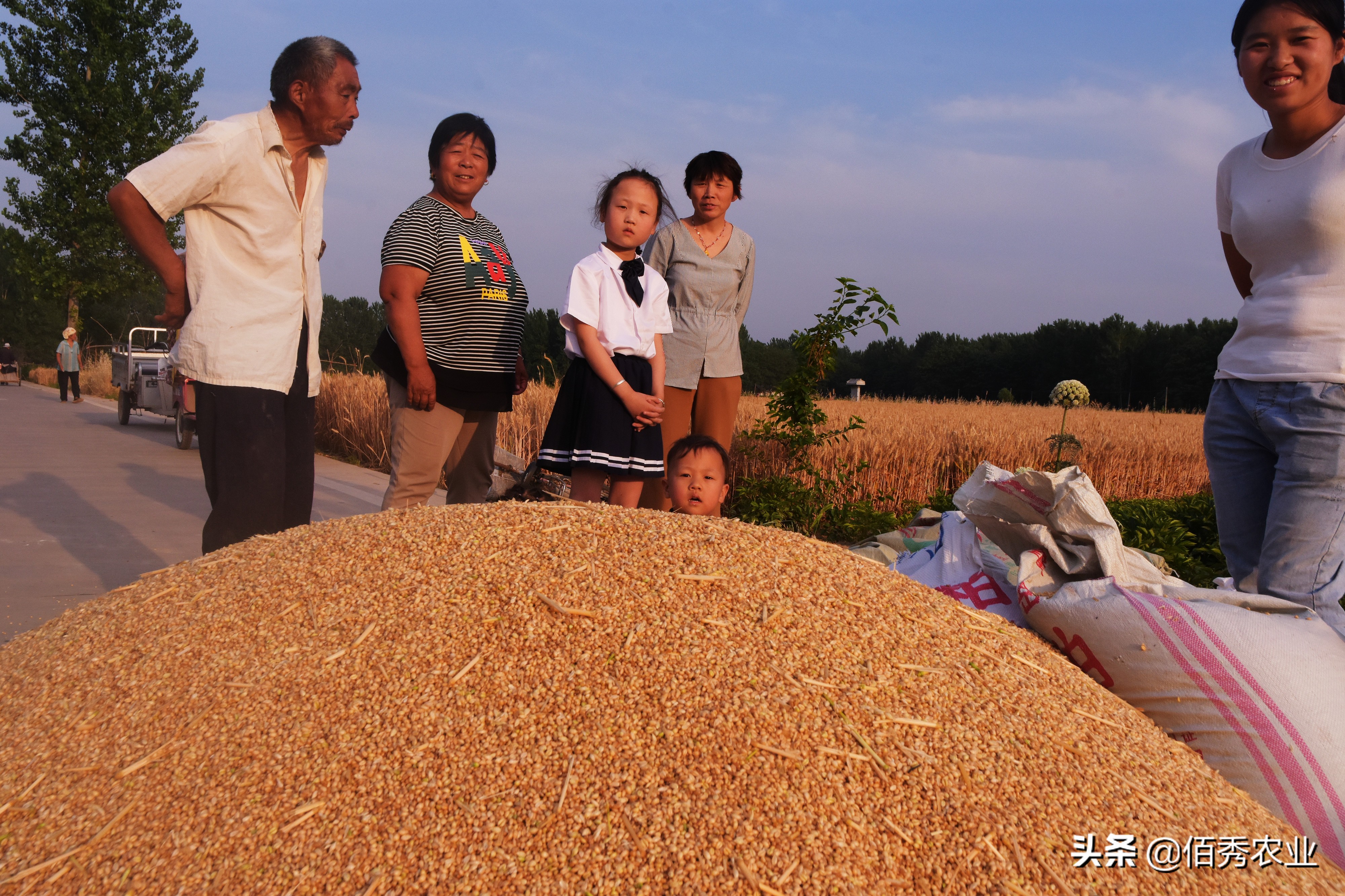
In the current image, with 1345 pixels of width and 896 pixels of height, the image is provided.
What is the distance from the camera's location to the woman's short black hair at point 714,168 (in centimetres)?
383

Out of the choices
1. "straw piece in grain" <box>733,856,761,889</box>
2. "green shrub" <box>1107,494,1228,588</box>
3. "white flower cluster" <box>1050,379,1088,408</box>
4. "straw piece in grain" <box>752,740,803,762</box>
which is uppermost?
"white flower cluster" <box>1050,379,1088,408</box>

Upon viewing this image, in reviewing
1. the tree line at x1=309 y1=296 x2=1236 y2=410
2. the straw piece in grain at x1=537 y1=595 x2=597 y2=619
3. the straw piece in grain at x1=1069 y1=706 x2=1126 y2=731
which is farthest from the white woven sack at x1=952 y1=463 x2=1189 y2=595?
the tree line at x1=309 y1=296 x2=1236 y2=410

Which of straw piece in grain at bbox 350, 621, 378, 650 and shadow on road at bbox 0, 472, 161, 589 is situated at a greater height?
straw piece in grain at bbox 350, 621, 378, 650

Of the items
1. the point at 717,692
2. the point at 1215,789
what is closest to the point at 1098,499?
the point at 1215,789

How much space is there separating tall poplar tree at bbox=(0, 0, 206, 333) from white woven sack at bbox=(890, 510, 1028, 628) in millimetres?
23592

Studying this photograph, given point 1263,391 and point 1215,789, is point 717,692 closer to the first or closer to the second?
point 1215,789

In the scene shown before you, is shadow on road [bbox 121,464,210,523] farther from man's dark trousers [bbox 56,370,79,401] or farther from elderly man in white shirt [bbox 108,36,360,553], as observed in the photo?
man's dark trousers [bbox 56,370,79,401]

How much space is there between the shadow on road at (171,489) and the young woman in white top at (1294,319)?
512 centimetres

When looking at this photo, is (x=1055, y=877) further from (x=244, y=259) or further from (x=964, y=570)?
(x=244, y=259)

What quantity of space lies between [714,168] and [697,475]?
1453 millimetres

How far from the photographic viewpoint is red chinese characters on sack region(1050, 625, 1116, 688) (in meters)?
2.06

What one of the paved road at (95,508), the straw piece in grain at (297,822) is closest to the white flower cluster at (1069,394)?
the paved road at (95,508)

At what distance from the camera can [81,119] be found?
20750 millimetres

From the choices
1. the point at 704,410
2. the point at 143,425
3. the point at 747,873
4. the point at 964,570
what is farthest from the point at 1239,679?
the point at 143,425
